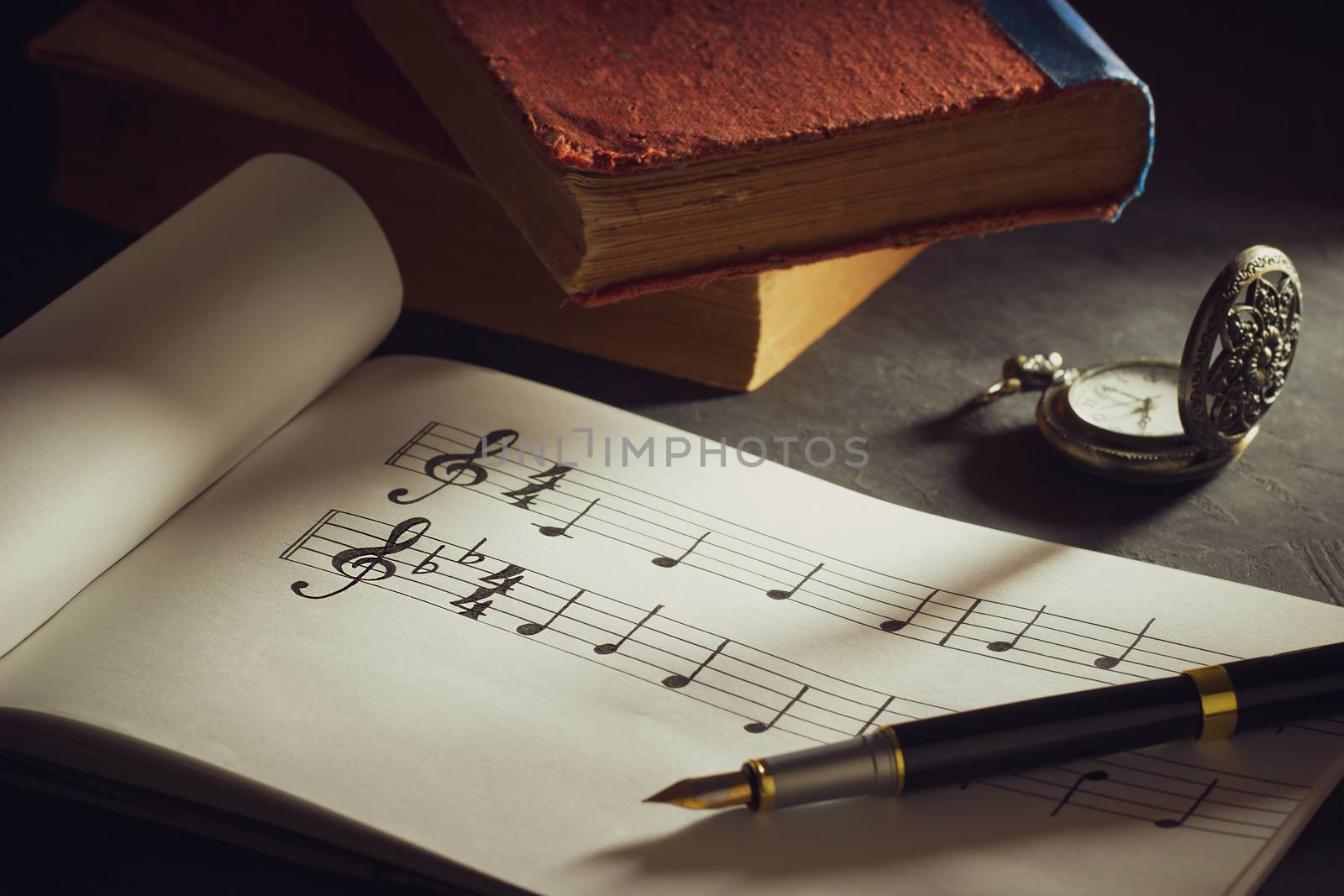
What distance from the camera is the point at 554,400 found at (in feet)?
3.69

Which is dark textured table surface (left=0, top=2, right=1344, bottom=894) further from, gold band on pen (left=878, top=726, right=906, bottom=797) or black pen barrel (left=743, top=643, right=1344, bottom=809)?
gold band on pen (left=878, top=726, right=906, bottom=797)

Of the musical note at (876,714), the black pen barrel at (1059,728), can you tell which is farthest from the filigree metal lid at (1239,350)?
the musical note at (876,714)

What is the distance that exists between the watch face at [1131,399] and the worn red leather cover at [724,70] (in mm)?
243

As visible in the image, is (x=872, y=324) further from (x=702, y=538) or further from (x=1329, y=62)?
(x=1329, y=62)

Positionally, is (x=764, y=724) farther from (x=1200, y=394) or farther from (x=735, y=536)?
(x=1200, y=394)


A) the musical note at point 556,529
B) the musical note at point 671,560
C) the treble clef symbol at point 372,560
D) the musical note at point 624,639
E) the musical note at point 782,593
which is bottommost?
the musical note at point 782,593

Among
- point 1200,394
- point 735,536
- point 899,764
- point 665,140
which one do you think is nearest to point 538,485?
point 735,536

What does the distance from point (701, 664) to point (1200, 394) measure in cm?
44

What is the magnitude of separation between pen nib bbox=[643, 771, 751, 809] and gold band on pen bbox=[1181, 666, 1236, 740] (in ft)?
0.90

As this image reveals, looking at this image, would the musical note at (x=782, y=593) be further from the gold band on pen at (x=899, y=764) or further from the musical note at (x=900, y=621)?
the gold band on pen at (x=899, y=764)

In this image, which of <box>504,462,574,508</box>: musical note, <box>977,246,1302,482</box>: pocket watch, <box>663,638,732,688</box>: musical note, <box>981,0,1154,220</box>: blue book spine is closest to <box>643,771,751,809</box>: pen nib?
<box>663,638,732,688</box>: musical note

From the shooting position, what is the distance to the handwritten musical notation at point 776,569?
839 millimetres

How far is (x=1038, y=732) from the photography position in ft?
2.47

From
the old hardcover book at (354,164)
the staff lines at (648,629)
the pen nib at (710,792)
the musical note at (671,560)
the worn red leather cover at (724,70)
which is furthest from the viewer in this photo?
the old hardcover book at (354,164)
